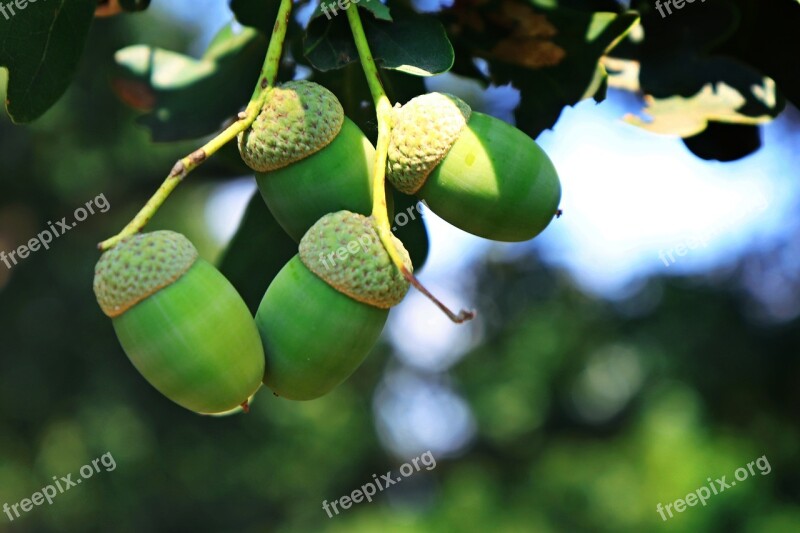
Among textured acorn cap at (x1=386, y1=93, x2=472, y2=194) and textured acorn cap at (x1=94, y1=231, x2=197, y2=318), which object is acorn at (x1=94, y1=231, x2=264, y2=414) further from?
textured acorn cap at (x1=386, y1=93, x2=472, y2=194)

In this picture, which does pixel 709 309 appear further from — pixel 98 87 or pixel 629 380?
pixel 98 87

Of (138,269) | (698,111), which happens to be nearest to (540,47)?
(698,111)

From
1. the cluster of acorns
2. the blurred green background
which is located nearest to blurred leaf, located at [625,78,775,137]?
the cluster of acorns

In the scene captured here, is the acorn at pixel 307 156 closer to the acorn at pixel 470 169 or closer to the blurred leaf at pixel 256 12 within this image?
the acorn at pixel 470 169

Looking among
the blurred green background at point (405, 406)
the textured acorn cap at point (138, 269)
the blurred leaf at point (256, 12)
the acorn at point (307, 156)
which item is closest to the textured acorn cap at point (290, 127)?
the acorn at point (307, 156)

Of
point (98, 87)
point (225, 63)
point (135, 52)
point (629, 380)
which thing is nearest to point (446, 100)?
point (225, 63)

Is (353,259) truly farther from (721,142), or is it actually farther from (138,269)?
(721,142)

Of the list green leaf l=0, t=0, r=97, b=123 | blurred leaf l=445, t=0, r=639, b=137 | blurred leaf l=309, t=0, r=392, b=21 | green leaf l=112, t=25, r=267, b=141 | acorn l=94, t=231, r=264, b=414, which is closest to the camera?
acorn l=94, t=231, r=264, b=414
